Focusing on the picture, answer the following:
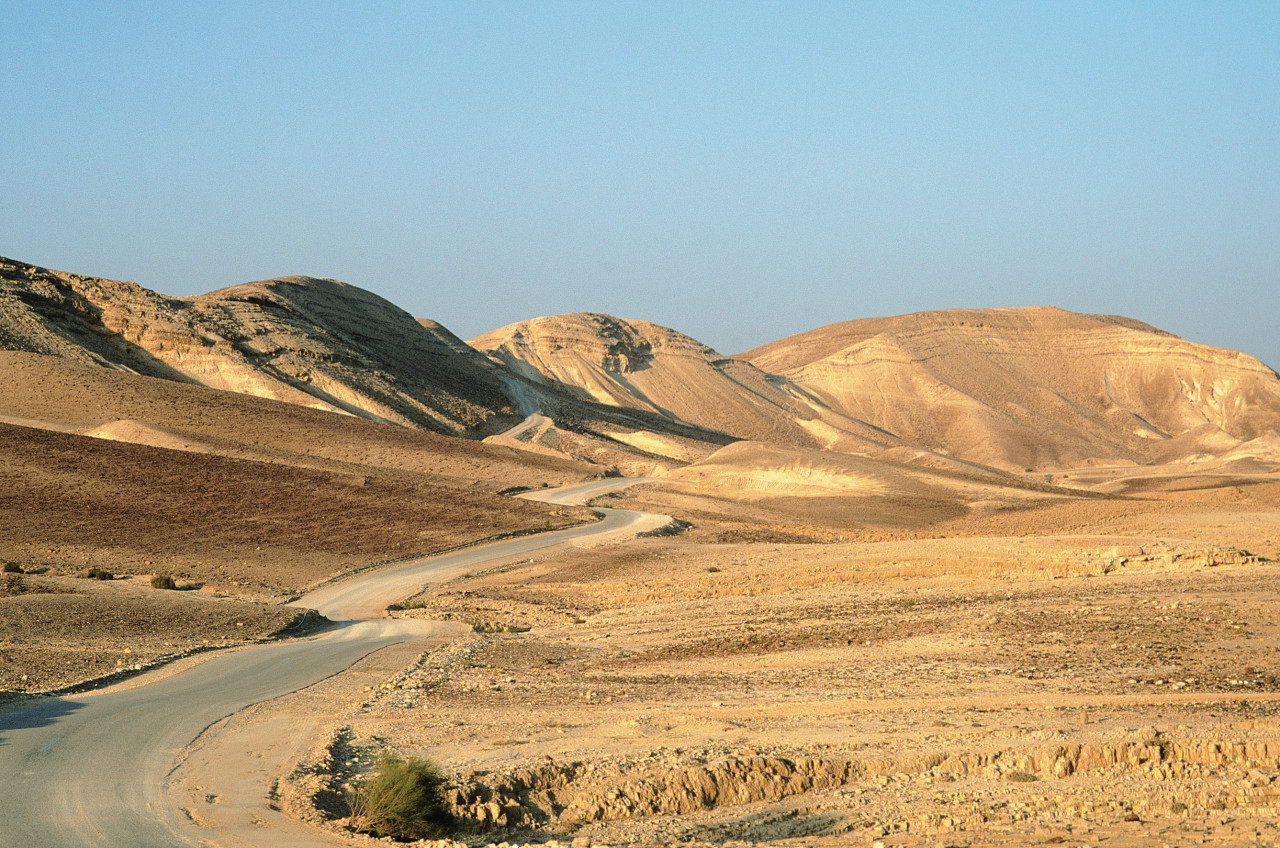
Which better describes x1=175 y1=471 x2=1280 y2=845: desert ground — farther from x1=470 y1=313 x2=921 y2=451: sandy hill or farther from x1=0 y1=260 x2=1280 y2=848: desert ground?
x1=470 y1=313 x2=921 y2=451: sandy hill

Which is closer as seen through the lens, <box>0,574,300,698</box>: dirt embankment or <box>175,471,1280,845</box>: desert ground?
<box>175,471,1280,845</box>: desert ground

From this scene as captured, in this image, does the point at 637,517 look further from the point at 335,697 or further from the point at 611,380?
the point at 611,380

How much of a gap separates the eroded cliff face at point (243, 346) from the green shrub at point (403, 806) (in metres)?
68.1

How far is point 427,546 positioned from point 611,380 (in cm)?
8382

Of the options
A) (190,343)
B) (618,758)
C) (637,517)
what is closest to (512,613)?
(618,758)

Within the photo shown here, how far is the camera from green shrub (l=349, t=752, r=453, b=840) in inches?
380

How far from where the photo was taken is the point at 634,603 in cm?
2791

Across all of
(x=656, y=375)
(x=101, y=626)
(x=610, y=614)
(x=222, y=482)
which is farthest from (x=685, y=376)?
(x=101, y=626)

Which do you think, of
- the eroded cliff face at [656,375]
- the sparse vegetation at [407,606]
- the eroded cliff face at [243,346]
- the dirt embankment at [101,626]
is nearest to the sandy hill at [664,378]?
Result: the eroded cliff face at [656,375]

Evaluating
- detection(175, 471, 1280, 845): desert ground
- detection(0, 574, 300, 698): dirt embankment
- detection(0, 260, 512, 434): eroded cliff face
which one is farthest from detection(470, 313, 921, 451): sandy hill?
detection(0, 574, 300, 698): dirt embankment

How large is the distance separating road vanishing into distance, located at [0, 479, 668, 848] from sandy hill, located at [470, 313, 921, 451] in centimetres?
8571

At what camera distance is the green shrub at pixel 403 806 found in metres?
9.65

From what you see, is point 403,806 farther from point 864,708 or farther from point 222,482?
point 222,482

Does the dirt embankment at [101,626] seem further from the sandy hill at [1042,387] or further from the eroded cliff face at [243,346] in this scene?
the sandy hill at [1042,387]
